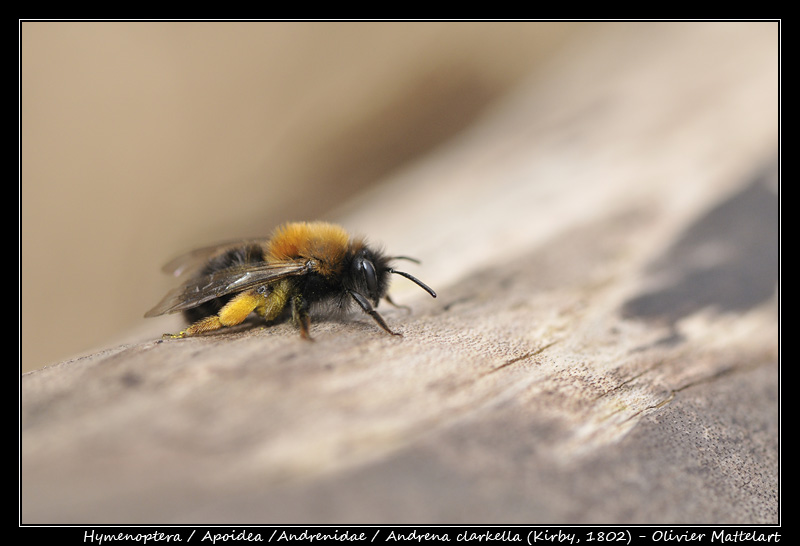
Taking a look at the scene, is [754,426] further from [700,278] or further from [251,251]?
[251,251]

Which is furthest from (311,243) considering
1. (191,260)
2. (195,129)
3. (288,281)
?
(195,129)

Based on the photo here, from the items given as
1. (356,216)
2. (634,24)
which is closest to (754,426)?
(356,216)

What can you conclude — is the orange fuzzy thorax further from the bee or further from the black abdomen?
the black abdomen

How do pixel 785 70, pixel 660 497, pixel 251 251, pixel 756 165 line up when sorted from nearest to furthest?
pixel 660 497 → pixel 251 251 → pixel 756 165 → pixel 785 70

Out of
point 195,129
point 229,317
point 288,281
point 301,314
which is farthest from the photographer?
point 195,129

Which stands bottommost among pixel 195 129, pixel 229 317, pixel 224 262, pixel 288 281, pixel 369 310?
pixel 369 310

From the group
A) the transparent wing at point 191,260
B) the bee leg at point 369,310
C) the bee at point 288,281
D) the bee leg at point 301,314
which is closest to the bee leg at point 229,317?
the bee at point 288,281

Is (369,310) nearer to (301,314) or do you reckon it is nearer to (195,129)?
(301,314)
